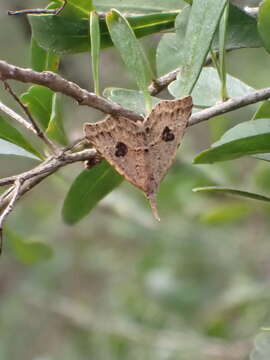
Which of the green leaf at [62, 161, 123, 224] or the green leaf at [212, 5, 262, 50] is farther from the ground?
the green leaf at [212, 5, 262, 50]

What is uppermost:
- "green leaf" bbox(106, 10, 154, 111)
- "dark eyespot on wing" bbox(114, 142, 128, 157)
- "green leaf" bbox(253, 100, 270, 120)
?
"green leaf" bbox(106, 10, 154, 111)

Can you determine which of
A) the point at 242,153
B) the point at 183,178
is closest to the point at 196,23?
the point at 242,153

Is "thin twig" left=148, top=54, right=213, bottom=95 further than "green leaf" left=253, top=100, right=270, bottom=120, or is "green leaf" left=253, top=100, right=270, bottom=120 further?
"thin twig" left=148, top=54, right=213, bottom=95

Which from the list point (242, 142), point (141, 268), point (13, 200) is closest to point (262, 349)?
point (242, 142)

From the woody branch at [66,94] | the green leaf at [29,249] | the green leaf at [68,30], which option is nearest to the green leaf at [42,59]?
the green leaf at [68,30]

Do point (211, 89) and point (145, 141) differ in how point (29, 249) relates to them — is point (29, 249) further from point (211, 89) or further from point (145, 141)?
point (145, 141)

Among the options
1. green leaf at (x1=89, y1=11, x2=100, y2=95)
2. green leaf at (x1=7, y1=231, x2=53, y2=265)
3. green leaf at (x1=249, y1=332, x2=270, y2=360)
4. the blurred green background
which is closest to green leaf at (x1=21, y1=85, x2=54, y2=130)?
green leaf at (x1=89, y1=11, x2=100, y2=95)

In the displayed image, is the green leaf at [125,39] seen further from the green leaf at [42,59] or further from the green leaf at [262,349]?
the green leaf at [262,349]

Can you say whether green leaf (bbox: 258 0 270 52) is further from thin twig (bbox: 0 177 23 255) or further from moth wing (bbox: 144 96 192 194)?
thin twig (bbox: 0 177 23 255)
